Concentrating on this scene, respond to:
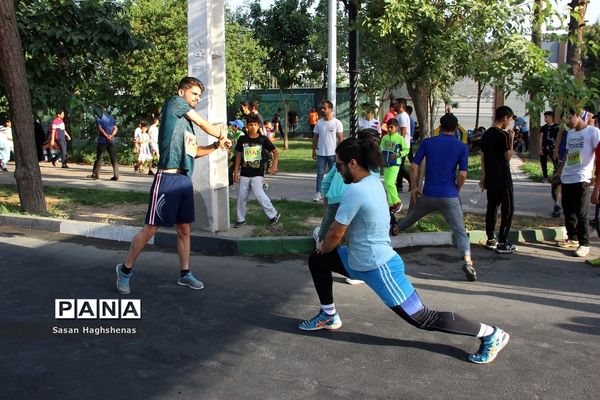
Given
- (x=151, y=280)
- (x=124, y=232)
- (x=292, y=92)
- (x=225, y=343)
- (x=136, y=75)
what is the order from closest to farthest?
(x=225, y=343), (x=151, y=280), (x=124, y=232), (x=136, y=75), (x=292, y=92)

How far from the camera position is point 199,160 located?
24.9 feet

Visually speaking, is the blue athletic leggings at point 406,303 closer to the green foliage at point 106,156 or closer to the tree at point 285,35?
the green foliage at point 106,156

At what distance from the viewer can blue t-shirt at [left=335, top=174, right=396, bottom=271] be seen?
3869 millimetres

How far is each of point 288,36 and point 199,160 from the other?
1885 centimetres

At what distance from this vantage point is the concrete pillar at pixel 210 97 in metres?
7.30

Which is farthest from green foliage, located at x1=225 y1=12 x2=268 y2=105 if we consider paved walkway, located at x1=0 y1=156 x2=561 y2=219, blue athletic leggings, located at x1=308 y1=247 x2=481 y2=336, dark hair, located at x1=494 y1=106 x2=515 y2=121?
blue athletic leggings, located at x1=308 y1=247 x2=481 y2=336

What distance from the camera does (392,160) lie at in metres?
Answer: 8.68

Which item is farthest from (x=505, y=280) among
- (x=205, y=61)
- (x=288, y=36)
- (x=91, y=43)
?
(x=288, y=36)

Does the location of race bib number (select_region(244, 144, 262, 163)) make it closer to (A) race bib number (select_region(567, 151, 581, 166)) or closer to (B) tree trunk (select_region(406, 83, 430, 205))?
(B) tree trunk (select_region(406, 83, 430, 205))

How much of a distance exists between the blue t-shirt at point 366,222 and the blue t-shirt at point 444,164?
2265 millimetres

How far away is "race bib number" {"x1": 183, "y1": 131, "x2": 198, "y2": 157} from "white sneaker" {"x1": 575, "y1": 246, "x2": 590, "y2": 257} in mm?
4855

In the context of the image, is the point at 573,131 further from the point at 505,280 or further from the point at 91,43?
the point at 91,43

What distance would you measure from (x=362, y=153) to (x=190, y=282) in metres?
2.49

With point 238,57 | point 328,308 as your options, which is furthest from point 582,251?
point 238,57
